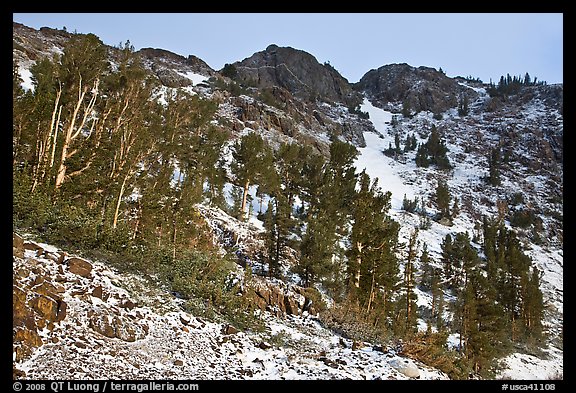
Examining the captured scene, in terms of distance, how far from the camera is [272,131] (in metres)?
59.6

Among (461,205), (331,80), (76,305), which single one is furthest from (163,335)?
(331,80)

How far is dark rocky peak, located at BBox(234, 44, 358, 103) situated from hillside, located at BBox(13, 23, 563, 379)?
6923 centimetres

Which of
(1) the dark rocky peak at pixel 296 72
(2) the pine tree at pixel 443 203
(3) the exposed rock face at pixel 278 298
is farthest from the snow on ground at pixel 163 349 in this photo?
(1) the dark rocky peak at pixel 296 72

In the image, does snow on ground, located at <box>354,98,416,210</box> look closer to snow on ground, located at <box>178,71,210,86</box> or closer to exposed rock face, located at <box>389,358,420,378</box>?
snow on ground, located at <box>178,71,210,86</box>

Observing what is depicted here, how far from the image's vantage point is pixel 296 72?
5226 inches

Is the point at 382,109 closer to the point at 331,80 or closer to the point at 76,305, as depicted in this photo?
the point at 331,80

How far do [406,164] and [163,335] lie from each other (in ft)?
249

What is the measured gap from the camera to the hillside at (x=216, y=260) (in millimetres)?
7688

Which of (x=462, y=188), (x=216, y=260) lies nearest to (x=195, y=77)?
(x=462, y=188)

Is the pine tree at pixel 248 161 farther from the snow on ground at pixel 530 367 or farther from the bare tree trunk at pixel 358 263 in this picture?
the snow on ground at pixel 530 367

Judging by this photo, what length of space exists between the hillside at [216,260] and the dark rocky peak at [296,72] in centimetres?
6923

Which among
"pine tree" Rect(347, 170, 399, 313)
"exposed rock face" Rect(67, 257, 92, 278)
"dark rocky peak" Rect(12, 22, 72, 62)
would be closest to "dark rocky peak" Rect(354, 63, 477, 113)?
"dark rocky peak" Rect(12, 22, 72, 62)

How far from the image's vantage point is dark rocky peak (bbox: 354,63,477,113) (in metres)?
126

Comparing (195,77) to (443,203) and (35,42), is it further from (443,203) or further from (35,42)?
(443,203)
